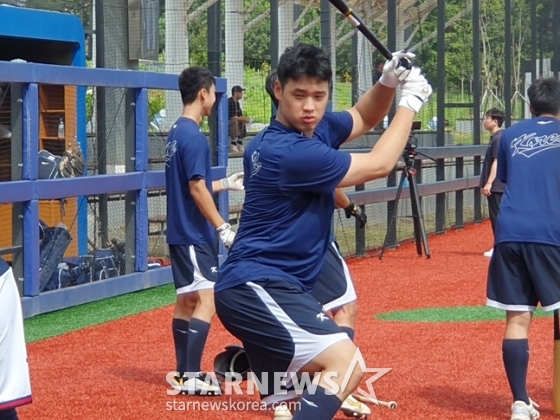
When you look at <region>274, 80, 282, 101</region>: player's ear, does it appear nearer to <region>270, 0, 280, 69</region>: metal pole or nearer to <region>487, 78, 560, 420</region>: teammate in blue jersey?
<region>487, 78, 560, 420</region>: teammate in blue jersey

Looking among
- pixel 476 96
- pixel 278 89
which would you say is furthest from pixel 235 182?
pixel 476 96

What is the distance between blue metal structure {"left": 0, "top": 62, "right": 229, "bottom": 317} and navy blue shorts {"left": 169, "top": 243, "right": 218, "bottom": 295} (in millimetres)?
3064

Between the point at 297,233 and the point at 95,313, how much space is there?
6410 mm

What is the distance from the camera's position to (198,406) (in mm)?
6305

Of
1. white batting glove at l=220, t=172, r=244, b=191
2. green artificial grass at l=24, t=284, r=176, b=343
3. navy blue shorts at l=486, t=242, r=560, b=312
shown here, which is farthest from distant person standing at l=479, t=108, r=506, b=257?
navy blue shorts at l=486, t=242, r=560, b=312

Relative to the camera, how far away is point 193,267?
6680mm

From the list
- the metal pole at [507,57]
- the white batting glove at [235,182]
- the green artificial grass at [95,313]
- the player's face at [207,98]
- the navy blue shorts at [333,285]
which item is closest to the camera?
the navy blue shorts at [333,285]

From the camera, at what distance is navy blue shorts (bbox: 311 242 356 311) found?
20.1 feet

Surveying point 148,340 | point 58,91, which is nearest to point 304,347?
point 148,340

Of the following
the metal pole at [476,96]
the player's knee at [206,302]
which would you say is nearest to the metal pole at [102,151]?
the player's knee at [206,302]

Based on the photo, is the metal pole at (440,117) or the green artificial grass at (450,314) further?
the metal pole at (440,117)

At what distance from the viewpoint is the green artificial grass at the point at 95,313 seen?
9.30 meters

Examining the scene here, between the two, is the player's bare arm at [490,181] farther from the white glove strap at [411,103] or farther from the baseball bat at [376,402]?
the white glove strap at [411,103]

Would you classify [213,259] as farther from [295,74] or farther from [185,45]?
[185,45]
